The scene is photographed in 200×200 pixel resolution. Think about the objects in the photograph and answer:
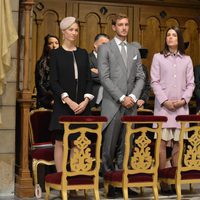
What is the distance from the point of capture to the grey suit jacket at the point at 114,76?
5648 millimetres

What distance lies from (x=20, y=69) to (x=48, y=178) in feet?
4.36

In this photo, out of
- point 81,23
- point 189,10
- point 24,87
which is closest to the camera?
point 24,87

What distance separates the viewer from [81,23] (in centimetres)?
880

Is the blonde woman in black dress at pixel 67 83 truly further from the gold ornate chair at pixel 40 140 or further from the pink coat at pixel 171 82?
the pink coat at pixel 171 82

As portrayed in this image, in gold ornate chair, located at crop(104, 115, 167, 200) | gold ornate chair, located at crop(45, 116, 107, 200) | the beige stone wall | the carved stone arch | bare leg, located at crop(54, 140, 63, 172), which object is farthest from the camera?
the carved stone arch

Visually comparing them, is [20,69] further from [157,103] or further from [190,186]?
[190,186]

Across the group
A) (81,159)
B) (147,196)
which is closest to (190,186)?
(147,196)

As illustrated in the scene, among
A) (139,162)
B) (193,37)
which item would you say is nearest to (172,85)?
(139,162)

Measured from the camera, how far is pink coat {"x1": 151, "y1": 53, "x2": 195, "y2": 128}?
230 inches

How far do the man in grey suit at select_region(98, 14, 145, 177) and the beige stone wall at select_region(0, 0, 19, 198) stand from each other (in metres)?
0.89

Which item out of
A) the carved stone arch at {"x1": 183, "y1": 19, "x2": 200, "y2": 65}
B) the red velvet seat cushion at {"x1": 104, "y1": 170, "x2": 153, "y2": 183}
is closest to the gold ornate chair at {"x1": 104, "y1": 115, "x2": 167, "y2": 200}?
the red velvet seat cushion at {"x1": 104, "y1": 170, "x2": 153, "y2": 183}

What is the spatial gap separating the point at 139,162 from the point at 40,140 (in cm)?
135

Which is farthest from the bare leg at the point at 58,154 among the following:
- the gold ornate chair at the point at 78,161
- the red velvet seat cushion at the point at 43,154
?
the red velvet seat cushion at the point at 43,154

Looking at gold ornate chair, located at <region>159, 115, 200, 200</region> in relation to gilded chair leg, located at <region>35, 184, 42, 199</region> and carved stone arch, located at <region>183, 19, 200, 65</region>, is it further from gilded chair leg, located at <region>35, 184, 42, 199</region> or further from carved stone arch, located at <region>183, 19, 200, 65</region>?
carved stone arch, located at <region>183, 19, 200, 65</region>
